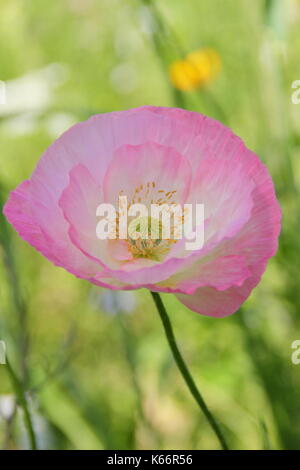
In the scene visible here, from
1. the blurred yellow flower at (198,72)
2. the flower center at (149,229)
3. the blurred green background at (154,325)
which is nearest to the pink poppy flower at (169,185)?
the flower center at (149,229)

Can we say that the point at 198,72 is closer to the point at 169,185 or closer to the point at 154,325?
the point at 154,325

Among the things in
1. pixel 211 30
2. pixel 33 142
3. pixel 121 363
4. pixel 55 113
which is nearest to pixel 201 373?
pixel 121 363

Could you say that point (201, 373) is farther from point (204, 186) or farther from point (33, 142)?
point (33, 142)

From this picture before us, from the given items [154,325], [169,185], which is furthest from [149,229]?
[154,325]

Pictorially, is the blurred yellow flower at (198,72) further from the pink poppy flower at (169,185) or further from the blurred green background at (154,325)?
the pink poppy flower at (169,185)

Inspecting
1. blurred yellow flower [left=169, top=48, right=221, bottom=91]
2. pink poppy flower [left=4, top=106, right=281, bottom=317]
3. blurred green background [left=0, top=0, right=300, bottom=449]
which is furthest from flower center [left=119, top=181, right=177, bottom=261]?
blurred yellow flower [left=169, top=48, right=221, bottom=91]

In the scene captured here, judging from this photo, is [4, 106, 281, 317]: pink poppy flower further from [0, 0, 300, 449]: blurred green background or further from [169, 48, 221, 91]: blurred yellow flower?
[169, 48, 221, 91]: blurred yellow flower

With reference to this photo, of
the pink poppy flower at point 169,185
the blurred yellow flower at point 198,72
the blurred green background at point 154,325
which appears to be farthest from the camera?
the blurred yellow flower at point 198,72
